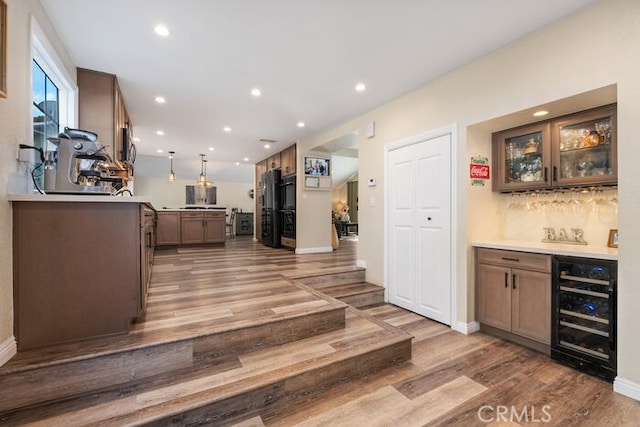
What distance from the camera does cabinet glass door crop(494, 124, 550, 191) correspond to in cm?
253

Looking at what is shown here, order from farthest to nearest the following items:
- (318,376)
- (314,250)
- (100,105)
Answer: (314,250) → (100,105) → (318,376)

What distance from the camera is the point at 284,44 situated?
2467 millimetres

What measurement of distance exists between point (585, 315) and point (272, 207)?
5.62 m

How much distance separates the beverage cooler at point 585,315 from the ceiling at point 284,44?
6.16 ft

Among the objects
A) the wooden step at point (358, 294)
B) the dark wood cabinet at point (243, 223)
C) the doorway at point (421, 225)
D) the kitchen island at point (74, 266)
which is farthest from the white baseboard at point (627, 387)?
the dark wood cabinet at point (243, 223)

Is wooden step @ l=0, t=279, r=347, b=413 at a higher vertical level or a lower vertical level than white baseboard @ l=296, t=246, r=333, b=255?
lower

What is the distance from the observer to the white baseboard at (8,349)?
1.54 meters

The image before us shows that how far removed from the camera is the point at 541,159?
2570mm

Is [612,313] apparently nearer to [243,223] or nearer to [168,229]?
[168,229]

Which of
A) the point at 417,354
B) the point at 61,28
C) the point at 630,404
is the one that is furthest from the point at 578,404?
the point at 61,28

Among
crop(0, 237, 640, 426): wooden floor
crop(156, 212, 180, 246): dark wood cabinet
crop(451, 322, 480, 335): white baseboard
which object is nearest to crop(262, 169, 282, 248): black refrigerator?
crop(156, 212, 180, 246): dark wood cabinet

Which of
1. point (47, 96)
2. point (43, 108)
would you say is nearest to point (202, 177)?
point (47, 96)

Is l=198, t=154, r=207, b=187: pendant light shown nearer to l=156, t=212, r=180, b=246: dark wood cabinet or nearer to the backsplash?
l=156, t=212, r=180, b=246: dark wood cabinet

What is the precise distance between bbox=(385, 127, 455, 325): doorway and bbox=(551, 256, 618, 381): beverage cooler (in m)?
0.83
